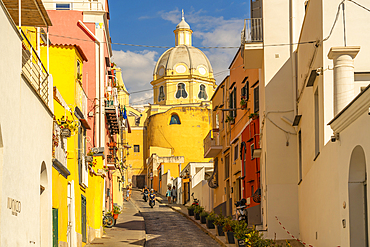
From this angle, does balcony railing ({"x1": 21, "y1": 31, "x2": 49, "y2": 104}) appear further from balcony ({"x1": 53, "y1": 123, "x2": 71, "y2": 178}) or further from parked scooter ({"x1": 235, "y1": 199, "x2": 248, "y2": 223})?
parked scooter ({"x1": 235, "y1": 199, "x2": 248, "y2": 223})

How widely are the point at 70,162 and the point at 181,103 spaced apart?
5191cm

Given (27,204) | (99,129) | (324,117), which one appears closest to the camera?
(27,204)

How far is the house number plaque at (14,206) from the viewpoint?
768 cm

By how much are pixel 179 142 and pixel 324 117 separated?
50.3 m

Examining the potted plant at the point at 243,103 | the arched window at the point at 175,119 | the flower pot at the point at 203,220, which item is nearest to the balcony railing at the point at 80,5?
the potted plant at the point at 243,103

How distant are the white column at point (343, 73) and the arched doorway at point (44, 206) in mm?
6187

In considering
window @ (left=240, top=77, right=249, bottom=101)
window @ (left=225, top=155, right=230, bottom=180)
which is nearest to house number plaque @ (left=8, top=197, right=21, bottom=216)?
window @ (left=240, top=77, right=249, bottom=101)

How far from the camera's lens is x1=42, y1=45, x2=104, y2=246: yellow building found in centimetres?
1252

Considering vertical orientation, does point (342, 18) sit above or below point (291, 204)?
above

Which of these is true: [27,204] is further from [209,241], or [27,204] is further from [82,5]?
[82,5]

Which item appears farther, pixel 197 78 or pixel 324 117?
pixel 197 78

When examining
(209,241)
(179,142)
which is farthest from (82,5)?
(179,142)

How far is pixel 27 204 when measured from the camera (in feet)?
29.3

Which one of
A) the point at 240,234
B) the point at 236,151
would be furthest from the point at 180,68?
the point at 240,234
